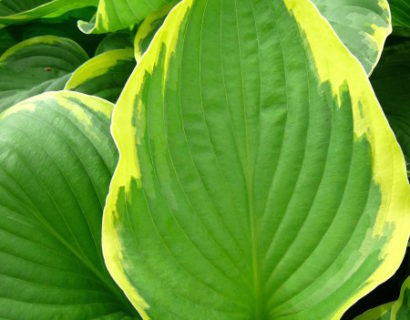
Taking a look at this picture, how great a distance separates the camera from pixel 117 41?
985 millimetres

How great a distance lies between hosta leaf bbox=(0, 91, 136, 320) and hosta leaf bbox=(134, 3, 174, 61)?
0.69 ft

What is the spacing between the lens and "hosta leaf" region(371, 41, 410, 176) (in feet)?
2.46

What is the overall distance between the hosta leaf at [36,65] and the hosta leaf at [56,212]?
1.14 feet

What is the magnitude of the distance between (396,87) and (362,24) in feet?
0.75

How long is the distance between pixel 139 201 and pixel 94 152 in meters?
0.14

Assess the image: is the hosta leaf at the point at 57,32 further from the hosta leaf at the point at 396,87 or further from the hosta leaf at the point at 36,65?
the hosta leaf at the point at 396,87

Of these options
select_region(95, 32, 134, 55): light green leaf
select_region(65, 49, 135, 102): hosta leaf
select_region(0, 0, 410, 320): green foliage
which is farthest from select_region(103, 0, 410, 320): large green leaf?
select_region(95, 32, 134, 55): light green leaf

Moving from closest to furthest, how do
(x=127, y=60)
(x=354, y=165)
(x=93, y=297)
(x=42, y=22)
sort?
(x=354, y=165) → (x=93, y=297) → (x=127, y=60) → (x=42, y=22)

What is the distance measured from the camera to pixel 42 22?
1151 mm

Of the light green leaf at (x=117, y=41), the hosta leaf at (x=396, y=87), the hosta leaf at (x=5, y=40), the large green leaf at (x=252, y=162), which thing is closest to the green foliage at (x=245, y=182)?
the large green leaf at (x=252, y=162)

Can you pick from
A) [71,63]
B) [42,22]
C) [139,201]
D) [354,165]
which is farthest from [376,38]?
[42,22]

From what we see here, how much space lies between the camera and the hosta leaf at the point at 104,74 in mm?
848

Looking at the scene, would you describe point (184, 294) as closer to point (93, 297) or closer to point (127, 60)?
point (93, 297)

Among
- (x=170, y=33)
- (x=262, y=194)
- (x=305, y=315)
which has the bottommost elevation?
(x=305, y=315)
